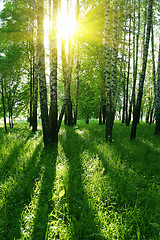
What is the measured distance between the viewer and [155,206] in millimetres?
3215

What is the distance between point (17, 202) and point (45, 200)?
611mm

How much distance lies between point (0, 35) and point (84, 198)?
50.5 ft

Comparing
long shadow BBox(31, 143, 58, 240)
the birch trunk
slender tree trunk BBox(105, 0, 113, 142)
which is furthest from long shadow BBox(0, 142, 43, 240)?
slender tree trunk BBox(105, 0, 113, 142)

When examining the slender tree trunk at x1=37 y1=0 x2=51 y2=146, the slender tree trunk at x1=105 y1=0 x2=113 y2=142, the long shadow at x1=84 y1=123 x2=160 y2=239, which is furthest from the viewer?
the slender tree trunk at x1=105 y1=0 x2=113 y2=142

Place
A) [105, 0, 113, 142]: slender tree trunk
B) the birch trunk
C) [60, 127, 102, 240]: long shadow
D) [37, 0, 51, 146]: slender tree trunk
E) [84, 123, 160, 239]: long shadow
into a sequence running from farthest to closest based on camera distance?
1. [105, 0, 113, 142]: slender tree trunk
2. the birch trunk
3. [37, 0, 51, 146]: slender tree trunk
4. [84, 123, 160, 239]: long shadow
5. [60, 127, 102, 240]: long shadow

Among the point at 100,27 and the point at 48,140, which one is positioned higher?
the point at 100,27

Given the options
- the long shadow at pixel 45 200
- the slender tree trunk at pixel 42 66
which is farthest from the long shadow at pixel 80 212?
the slender tree trunk at pixel 42 66

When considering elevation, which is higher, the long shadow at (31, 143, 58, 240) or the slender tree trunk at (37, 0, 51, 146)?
the slender tree trunk at (37, 0, 51, 146)

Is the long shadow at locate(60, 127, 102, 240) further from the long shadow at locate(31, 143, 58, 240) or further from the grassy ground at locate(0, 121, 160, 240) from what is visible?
the long shadow at locate(31, 143, 58, 240)

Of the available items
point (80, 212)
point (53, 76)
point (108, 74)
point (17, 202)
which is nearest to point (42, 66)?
point (53, 76)

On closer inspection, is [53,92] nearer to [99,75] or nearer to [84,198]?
[84,198]

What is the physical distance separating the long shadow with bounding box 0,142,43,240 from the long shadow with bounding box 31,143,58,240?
247 mm

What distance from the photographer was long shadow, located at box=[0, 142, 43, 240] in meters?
Answer: 2.56

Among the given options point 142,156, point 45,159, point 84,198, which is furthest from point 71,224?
point 142,156
